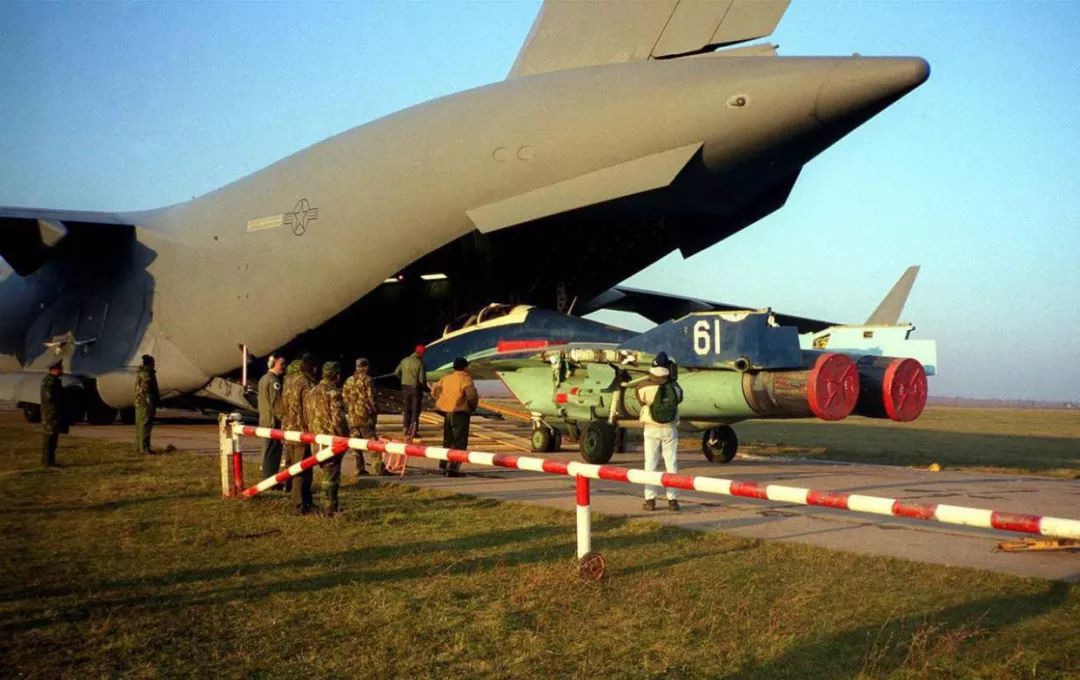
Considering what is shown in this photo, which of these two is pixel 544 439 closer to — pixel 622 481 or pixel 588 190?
Answer: pixel 588 190

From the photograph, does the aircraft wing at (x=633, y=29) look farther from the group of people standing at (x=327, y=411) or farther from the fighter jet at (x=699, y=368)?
the group of people standing at (x=327, y=411)

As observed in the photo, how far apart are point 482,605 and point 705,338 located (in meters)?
6.84

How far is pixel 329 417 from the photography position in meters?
8.94

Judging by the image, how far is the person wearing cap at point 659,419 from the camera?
9070mm

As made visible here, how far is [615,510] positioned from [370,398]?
3681mm

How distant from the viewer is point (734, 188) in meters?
13.3

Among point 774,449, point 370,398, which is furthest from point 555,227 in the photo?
point 774,449

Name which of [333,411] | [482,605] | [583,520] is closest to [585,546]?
[583,520]

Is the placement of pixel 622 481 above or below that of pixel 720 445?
above

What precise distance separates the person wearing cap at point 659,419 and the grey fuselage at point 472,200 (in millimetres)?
4136

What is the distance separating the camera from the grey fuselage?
12094 millimetres

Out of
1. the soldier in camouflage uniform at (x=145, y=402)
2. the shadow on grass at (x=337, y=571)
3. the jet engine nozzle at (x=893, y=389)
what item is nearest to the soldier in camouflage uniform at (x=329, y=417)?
the shadow on grass at (x=337, y=571)

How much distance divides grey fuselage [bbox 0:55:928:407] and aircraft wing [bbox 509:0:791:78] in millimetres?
558

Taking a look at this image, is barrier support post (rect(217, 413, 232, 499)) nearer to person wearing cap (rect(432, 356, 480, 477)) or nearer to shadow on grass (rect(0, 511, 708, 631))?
person wearing cap (rect(432, 356, 480, 477))
